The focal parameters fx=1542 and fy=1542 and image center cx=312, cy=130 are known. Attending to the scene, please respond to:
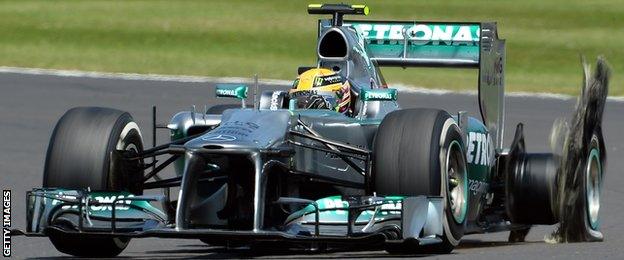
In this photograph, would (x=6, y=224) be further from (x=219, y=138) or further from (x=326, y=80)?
(x=326, y=80)

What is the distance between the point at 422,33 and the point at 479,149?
1.80 m

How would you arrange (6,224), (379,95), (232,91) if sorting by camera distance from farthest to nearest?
(232,91)
(379,95)
(6,224)

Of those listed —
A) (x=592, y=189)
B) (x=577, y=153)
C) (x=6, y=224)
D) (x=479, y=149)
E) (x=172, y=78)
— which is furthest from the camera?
(x=172, y=78)

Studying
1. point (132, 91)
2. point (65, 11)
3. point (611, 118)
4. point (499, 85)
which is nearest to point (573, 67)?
point (611, 118)

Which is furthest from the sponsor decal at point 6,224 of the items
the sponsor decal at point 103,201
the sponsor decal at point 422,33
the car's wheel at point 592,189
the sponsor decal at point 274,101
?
the car's wheel at point 592,189

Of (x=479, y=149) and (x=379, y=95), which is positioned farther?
(x=479, y=149)

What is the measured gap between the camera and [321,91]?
10461 millimetres

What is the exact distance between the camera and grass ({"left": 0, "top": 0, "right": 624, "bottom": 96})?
2691 cm

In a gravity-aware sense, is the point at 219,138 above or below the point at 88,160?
above

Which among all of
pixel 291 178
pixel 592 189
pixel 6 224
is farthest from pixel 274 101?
pixel 592 189

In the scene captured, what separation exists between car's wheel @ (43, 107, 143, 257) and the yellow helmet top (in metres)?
1.40

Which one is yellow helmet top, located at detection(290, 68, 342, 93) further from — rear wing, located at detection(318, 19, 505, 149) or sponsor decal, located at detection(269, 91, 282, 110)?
rear wing, located at detection(318, 19, 505, 149)

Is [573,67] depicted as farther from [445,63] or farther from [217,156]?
[217,156]

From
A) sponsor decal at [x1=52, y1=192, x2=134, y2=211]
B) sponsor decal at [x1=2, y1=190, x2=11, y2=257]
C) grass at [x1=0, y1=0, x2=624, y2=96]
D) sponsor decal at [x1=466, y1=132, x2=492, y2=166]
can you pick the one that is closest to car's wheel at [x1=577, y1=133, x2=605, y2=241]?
sponsor decal at [x1=466, y1=132, x2=492, y2=166]
